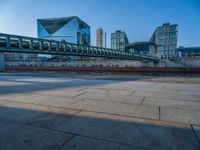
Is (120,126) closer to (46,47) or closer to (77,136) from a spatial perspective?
(77,136)

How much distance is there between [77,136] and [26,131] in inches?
41.5

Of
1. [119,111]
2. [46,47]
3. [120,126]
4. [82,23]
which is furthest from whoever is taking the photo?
[82,23]

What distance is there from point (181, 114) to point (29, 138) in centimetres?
368

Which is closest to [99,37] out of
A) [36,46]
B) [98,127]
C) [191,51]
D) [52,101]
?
[191,51]

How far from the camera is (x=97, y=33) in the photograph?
184 metres

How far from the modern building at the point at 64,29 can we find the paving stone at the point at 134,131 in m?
123

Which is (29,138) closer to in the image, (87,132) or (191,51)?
(87,132)

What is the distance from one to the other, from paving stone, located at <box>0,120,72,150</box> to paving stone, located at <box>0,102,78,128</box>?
0.87 feet

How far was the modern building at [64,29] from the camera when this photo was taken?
12521 centimetres

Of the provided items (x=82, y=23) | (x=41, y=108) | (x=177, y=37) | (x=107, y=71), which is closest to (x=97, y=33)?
(x=82, y=23)

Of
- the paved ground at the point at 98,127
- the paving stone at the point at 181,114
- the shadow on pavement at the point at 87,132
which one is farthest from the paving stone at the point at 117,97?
the shadow on pavement at the point at 87,132

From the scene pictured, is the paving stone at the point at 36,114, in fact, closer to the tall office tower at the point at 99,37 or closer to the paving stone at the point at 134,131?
the paving stone at the point at 134,131

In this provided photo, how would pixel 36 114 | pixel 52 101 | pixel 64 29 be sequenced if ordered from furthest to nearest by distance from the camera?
pixel 64 29, pixel 52 101, pixel 36 114

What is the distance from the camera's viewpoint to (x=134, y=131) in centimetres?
281
